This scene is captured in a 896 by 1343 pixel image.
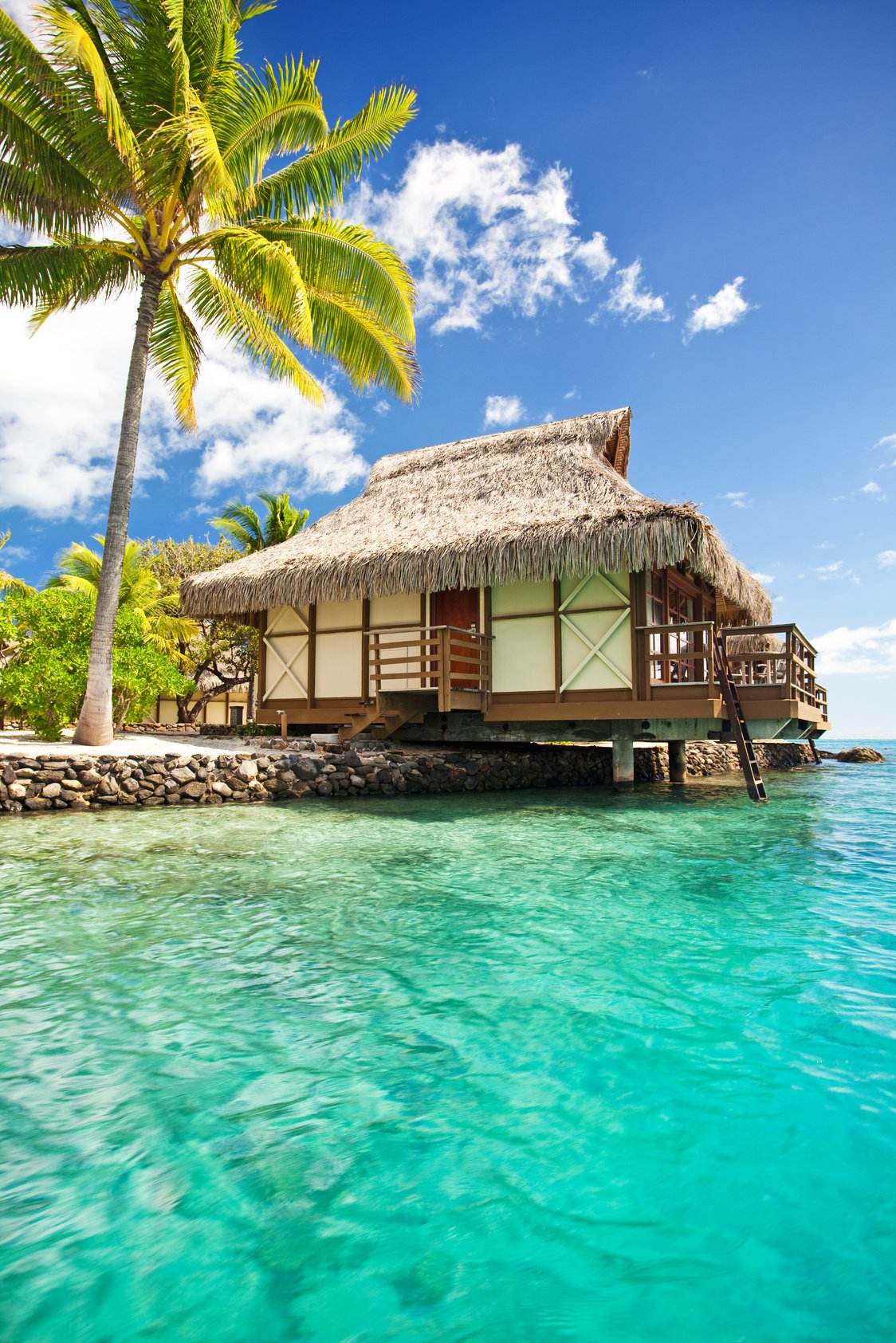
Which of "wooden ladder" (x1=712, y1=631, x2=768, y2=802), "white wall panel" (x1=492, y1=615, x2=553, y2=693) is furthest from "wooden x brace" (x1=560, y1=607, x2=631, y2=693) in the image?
"wooden ladder" (x1=712, y1=631, x2=768, y2=802)

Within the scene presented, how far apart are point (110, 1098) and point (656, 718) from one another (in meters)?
8.84

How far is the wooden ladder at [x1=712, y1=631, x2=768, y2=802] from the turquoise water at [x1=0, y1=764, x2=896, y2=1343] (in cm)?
522

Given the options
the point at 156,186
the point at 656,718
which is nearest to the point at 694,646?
the point at 656,718

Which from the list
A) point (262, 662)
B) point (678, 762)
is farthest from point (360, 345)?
point (678, 762)

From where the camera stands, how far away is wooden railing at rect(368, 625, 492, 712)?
10.3 metres

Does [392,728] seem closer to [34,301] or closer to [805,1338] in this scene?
[34,301]

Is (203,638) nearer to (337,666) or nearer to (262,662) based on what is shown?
(262,662)

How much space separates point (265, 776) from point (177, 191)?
24.5 ft

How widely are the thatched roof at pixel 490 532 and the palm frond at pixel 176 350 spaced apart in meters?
2.93

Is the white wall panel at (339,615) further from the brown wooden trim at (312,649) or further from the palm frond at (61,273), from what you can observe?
the palm frond at (61,273)

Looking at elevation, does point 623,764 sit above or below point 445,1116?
above

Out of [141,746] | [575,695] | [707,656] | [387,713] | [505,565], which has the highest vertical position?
[505,565]

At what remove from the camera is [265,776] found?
963 cm

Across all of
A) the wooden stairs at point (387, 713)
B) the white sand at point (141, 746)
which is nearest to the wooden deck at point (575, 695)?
the wooden stairs at point (387, 713)
